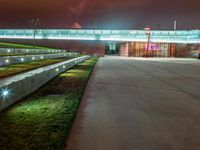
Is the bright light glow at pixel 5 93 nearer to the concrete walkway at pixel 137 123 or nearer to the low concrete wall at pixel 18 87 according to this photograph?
the low concrete wall at pixel 18 87

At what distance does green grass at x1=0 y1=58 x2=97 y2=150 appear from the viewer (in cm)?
551

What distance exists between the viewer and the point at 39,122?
7.01 metres

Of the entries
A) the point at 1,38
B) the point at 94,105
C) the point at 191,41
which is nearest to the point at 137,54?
the point at 191,41

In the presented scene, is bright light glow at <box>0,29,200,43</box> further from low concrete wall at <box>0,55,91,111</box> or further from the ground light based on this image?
the ground light

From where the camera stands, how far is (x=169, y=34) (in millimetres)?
84875

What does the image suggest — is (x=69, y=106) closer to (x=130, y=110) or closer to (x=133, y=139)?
(x=130, y=110)

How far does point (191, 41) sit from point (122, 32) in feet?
60.8

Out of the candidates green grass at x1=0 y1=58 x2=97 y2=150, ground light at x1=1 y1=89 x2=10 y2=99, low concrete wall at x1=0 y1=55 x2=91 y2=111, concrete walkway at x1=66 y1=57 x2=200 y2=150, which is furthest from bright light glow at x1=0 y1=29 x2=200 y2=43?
ground light at x1=1 y1=89 x2=10 y2=99

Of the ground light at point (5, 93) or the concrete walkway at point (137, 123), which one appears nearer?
the concrete walkway at point (137, 123)

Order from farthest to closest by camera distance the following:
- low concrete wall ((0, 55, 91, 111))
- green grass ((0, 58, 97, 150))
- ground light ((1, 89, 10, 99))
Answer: low concrete wall ((0, 55, 91, 111)) < ground light ((1, 89, 10, 99)) < green grass ((0, 58, 97, 150))

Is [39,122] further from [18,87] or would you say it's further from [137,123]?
[18,87]

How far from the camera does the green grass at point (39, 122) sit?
551 centimetres

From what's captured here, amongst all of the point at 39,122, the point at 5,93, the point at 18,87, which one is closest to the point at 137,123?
the point at 39,122

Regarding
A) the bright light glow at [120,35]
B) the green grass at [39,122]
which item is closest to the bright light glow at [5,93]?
the green grass at [39,122]
